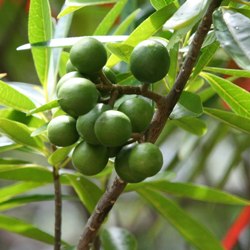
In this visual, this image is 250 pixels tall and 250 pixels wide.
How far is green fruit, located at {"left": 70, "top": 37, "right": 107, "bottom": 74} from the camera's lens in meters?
0.60

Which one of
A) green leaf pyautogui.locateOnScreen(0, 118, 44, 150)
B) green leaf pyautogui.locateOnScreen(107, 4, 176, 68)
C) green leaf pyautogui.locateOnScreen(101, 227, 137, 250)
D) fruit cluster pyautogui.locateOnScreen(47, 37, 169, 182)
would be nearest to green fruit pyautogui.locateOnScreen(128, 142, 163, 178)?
fruit cluster pyautogui.locateOnScreen(47, 37, 169, 182)

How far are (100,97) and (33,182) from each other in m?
0.40

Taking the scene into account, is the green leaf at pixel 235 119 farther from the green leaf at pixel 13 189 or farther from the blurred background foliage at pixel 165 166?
the blurred background foliage at pixel 165 166

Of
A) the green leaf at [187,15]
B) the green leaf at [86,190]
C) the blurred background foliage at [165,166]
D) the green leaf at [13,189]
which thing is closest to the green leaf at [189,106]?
the green leaf at [187,15]

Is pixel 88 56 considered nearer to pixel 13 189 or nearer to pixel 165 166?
pixel 13 189

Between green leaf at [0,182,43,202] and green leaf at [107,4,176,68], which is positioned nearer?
Answer: green leaf at [107,4,176,68]

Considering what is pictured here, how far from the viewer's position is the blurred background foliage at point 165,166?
1.51 m

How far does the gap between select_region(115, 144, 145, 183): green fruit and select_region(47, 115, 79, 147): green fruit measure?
5 cm

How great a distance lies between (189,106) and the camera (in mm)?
694

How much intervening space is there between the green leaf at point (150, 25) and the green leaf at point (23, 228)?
17.2 inches

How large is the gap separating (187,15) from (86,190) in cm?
44

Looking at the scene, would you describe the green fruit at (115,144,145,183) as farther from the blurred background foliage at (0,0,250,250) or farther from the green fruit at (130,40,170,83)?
the blurred background foliage at (0,0,250,250)

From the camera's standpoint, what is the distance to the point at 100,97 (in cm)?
62

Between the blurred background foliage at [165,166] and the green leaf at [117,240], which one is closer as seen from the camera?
the green leaf at [117,240]
